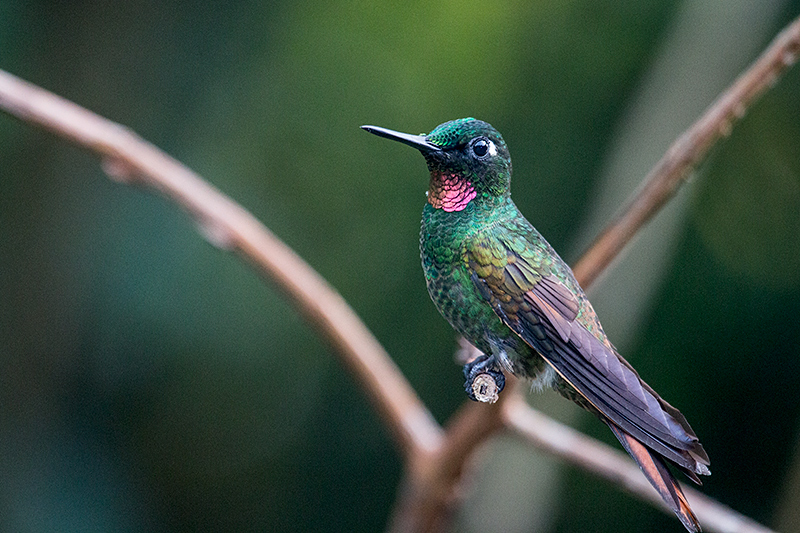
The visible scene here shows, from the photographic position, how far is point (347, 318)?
182cm

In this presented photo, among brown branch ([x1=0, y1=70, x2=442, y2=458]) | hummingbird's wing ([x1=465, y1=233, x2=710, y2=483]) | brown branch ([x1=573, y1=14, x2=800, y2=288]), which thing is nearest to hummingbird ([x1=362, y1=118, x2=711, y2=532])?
hummingbird's wing ([x1=465, y1=233, x2=710, y2=483])

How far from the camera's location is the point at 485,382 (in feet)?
1.83

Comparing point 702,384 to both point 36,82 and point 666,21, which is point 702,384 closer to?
point 666,21

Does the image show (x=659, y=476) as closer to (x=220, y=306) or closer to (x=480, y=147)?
(x=480, y=147)

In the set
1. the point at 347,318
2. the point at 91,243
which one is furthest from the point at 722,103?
the point at 91,243

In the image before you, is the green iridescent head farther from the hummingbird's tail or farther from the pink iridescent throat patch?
the hummingbird's tail

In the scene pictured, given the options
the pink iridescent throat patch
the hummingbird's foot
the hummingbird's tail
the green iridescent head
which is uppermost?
the green iridescent head

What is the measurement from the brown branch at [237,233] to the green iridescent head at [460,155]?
88cm

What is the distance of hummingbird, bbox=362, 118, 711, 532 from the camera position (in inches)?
18.2

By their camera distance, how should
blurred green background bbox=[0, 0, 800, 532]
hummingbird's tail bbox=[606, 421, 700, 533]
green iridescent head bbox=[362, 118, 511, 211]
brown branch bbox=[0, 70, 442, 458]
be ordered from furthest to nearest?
1. blurred green background bbox=[0, 0, 800, 532]
2. brown branch bbox=[0, 70, 442, 458]
3. green iridescent head bbox=[362, 118, 511, 211]
4. hummingbird's tail bbox=[606, 421, 700, 533]

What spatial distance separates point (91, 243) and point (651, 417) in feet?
11.7

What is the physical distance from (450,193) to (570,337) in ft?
0.44

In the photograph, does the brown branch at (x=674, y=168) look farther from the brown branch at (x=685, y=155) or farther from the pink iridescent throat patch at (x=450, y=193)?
the pink iridescent throat patch at (x=450, y=193)

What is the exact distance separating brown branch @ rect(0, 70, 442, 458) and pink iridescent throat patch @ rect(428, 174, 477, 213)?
2.86 feet
